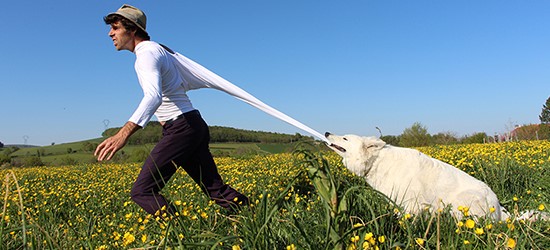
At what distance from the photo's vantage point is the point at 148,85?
3.45m

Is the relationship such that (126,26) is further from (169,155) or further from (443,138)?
(443,138)

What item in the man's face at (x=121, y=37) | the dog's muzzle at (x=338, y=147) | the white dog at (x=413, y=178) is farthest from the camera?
the dog's muzzle at (x=338, y=147)

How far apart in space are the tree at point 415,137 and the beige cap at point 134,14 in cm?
2715

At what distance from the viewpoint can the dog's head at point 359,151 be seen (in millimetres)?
4109

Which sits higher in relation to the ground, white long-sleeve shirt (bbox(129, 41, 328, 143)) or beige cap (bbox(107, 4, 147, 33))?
beige cap (bbox(107, 4, 147, 33))

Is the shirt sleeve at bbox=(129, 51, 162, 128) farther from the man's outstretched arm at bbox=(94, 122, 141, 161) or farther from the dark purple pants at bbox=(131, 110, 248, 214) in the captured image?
the dark purple pants at bbox=(131, 110, 248, 214)

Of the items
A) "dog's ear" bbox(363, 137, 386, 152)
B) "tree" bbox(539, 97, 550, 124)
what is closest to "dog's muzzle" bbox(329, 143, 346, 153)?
"dog's ear" bbox(363, 137, 386, 152)

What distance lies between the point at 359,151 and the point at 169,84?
6.93 ft

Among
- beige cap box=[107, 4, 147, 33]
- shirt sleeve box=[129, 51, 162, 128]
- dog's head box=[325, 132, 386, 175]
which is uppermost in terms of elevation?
beige cap box=[107, 4, 147, 33]

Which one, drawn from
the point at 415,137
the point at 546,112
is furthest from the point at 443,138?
the point at 546,112

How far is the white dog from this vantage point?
357 centimetres

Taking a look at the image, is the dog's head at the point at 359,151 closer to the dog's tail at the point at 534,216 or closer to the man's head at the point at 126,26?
the dog's tail at the point at 534,216

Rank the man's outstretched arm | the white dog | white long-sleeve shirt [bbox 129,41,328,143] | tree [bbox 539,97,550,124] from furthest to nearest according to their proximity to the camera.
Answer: tree [bbox 539,97,550,124] → the white dog → white long-sleeve shirt [bbox 129,41,328,143] → the man's outstretched arm

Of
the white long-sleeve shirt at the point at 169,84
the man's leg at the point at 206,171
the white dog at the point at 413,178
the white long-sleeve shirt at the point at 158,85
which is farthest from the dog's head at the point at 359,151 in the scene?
the white long-sleeve shirt at the point at 158,85
